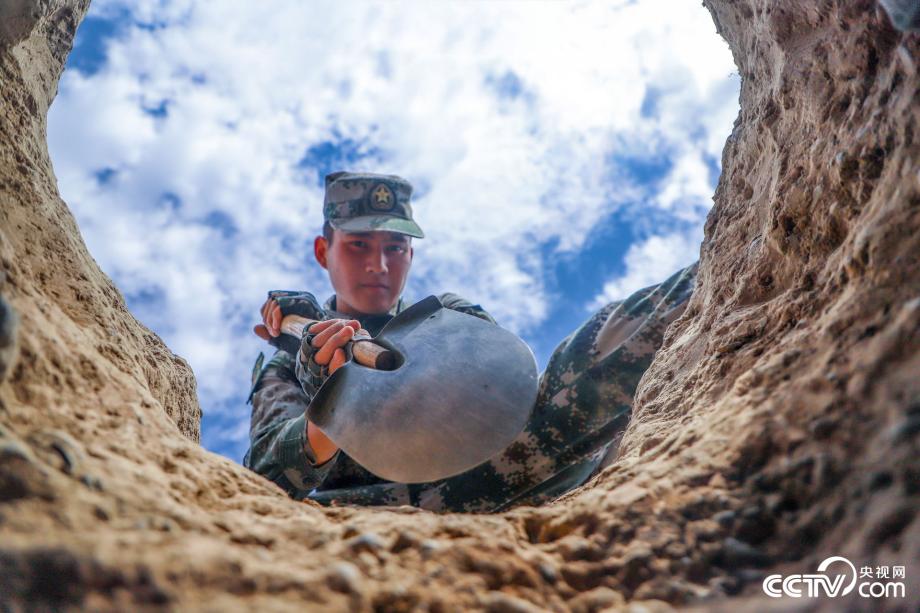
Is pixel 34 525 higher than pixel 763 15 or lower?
lower

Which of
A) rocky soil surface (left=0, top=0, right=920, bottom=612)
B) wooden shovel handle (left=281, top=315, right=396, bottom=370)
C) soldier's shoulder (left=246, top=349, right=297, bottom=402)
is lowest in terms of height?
rocky soil surface (left=0, top=0, right=920, bottom=612)

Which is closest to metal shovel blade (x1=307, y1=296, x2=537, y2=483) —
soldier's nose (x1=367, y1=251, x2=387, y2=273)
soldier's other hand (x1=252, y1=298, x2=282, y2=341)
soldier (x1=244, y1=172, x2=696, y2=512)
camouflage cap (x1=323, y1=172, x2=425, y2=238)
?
soldier (x1=244, y1=172, x2=696, y2=512)

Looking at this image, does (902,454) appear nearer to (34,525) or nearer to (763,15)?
(34,525)

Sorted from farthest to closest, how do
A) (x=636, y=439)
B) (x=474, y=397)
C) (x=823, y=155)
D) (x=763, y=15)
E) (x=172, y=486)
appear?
(x=474, y=397)
(x=763, y=15)
(x=636, y=439)
(x=823, y=155)
(x=172, y=486)

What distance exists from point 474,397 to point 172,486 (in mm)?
896

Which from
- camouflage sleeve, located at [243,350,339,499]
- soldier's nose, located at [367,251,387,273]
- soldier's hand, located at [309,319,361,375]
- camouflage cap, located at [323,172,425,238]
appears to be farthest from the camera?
camouflage cap, located at [323,172,425,238]

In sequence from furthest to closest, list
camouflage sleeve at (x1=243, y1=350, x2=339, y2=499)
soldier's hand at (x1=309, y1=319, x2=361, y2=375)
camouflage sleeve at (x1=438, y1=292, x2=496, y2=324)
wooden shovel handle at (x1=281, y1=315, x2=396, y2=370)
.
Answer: camouflage sleeve at (x1=438, y1=292, x2=496, y2=324) → camouflage sleeve at (x1=243, y1=350, x2=339, y2=499) → soldier's hand at (x1=309, y1=319, x2=361, y2=375) → wooden shovel handle at (x1=281, y1=315, x2=396, y2=370)

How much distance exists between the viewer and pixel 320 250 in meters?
3.52

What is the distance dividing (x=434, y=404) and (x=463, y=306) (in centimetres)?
157

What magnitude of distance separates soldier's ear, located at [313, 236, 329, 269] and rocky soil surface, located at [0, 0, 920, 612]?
7.46 ft

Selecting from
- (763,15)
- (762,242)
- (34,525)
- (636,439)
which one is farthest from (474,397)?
(34,525)

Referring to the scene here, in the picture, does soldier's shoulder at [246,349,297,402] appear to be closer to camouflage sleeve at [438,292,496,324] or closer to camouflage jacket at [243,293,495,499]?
camouflage jacket at [243,293,495,499]

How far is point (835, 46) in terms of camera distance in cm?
104

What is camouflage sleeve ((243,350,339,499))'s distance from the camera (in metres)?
2.29
